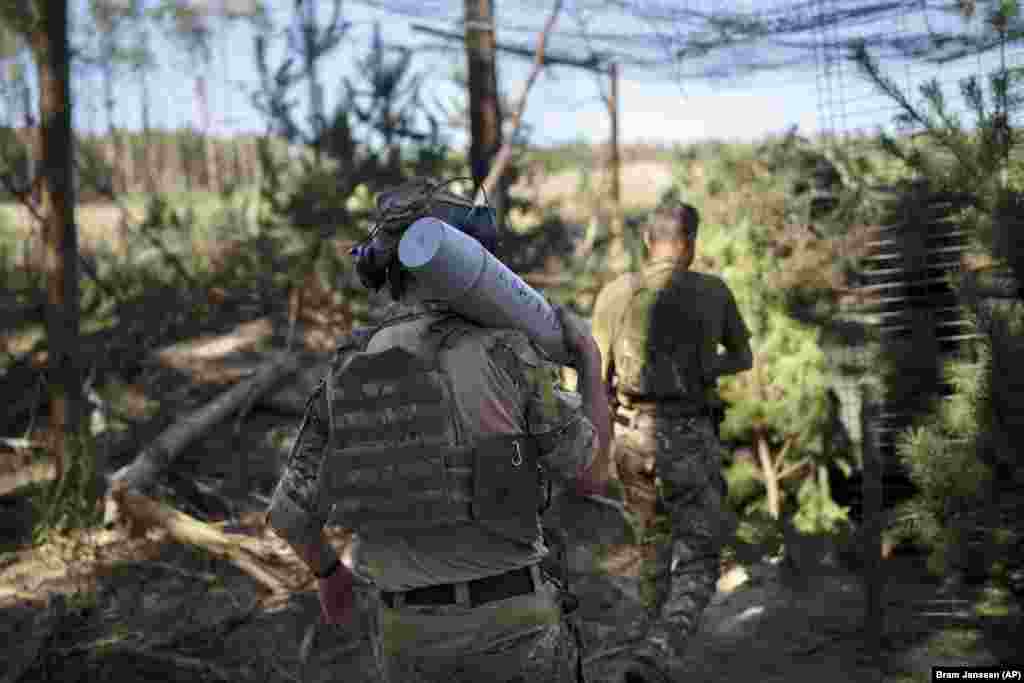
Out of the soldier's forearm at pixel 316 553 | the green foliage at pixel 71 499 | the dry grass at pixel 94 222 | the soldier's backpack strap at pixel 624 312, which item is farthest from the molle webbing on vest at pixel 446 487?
the dry grass at pixel 94 222

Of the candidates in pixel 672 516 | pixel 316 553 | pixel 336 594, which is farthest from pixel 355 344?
pixel 672 516

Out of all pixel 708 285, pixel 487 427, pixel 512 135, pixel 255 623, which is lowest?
pixel 255 623

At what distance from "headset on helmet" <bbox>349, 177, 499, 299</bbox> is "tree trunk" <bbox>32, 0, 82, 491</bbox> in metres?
4.88

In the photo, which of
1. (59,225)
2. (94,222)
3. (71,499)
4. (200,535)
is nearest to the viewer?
(200,535)

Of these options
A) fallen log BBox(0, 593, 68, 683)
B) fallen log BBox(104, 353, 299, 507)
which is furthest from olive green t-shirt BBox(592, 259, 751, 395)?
fallen log BBox(104, 353, 299, 507)

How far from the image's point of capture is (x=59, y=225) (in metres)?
7.02

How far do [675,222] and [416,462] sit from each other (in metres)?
2.71

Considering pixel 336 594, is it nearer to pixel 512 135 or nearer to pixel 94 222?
pixel 512 135

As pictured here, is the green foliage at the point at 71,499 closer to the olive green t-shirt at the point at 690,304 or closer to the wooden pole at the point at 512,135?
the wooden pole at the point at 512,135

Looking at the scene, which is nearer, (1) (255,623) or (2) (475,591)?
(2) (475,591)

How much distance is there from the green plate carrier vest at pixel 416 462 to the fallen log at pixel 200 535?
360cm

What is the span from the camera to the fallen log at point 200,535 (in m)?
6.02

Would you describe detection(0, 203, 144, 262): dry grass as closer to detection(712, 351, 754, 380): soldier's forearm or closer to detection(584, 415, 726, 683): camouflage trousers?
detection(584, 415, 726, 683): camouflage trousers

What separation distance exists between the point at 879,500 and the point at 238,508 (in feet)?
13.7
